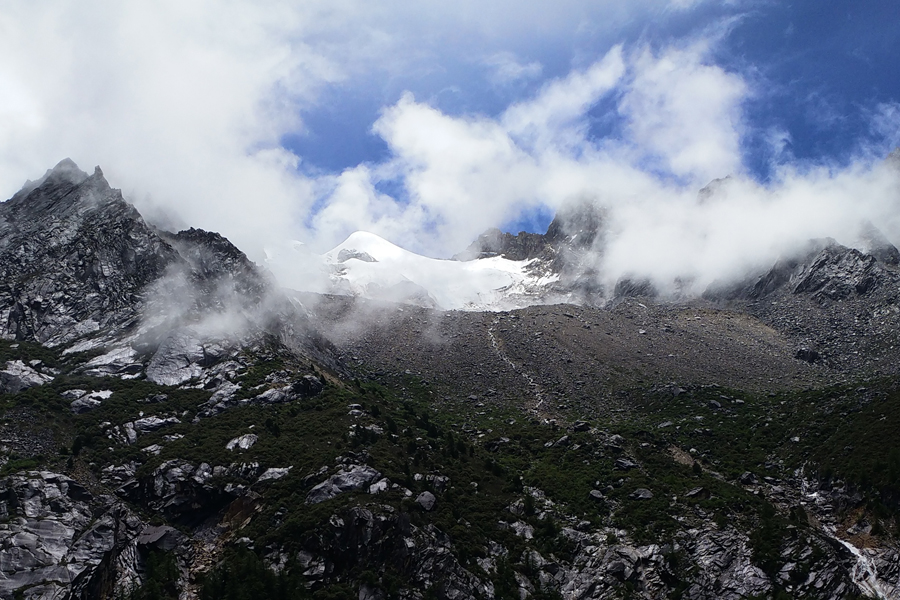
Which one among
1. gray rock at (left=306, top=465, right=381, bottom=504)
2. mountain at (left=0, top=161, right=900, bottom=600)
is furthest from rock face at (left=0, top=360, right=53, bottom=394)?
gray rock at (left=306, top=465, right=381, bottom=504)

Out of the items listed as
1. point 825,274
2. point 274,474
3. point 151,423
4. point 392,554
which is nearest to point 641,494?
point 392,554

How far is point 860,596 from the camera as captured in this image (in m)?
53.7

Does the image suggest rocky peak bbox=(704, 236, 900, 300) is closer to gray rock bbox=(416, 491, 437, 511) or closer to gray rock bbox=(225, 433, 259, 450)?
gray rock bbox=(416, 491, 437, 511)

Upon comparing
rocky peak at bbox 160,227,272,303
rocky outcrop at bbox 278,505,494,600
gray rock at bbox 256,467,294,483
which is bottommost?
rocky outcrop at bbox 278,505,494,600

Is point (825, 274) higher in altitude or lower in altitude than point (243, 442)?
higher

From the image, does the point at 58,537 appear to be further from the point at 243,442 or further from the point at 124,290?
the point at 124,290

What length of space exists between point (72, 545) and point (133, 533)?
527 cm

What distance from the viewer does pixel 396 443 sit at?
84938 millimetres

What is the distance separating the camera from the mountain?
5991cm

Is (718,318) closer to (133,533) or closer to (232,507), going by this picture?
(232,507)

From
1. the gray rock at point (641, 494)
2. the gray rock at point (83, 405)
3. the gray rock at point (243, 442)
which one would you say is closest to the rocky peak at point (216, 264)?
the gray rock at point (83, 405)

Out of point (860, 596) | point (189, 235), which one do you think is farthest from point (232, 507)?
point (189, 235)

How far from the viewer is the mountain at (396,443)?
59.9 metres

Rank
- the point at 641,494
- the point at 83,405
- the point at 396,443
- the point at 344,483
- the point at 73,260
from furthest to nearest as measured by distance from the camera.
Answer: the point at 73,260 < the point at 83,405 < the point at 396,443 < the point at 641,494 < the point at 344,483
